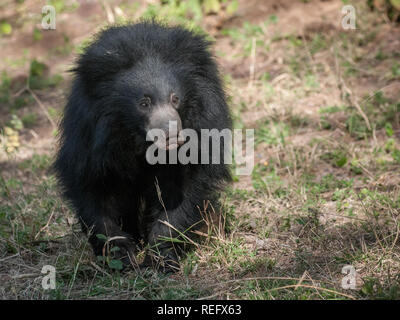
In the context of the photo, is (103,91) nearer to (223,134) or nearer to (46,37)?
(223,134)

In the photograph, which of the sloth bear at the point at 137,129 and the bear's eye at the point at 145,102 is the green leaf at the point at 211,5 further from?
the bear's eye at the point at 145,102

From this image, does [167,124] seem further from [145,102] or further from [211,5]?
[211,5]

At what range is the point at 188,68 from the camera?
3.94 metres

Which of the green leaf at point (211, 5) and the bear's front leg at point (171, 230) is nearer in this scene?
the bear's front leg at point (171, 230)

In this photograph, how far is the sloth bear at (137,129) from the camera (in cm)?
380

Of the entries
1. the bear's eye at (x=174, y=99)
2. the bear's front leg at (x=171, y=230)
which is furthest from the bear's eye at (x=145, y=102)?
the bear's front leg at (x=171, y=230)

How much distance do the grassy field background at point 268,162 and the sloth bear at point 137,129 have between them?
0.23 meters

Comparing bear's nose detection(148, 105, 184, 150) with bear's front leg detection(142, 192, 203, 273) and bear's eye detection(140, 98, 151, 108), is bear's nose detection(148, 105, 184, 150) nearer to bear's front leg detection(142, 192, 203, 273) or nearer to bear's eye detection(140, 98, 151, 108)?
bear's eye detection(140, 98, 151, 108)

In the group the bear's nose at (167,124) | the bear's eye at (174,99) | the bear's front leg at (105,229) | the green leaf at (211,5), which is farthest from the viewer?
the green leaf at (211,5)

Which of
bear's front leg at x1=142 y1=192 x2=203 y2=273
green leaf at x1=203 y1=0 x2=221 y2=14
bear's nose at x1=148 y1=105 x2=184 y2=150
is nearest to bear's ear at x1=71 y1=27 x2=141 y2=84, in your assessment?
bear's nose at x1=148 y1=105 x2=184 y2=150

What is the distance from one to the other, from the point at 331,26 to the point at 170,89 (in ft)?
17.4

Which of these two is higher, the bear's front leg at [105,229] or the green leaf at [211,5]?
the green leaf at [211,5]

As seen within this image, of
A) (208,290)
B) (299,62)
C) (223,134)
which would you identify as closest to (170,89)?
(223,134)

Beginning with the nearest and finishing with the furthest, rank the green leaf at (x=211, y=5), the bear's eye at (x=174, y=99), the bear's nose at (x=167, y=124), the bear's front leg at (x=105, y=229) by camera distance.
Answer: the bear's nose at (x=167, y=124) < the bear's eye at (x=174, y=99) < the bear's front leg at (x=105, y=229) < the green leaf at (x=211, y=5)
